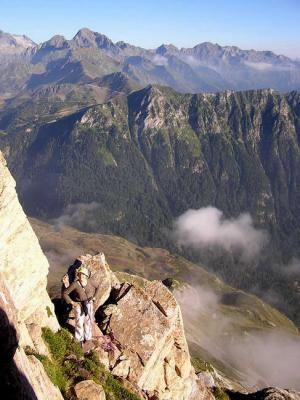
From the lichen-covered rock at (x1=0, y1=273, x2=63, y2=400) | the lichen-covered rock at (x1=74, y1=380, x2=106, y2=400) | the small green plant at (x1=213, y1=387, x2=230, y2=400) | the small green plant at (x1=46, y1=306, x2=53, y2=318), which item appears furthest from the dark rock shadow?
the small green plant at (x1=213, y1=387, x2=230, y2=400)

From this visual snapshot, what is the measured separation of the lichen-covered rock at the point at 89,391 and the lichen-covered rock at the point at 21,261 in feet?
24.5

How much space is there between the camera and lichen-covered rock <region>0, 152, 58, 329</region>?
39.1 m

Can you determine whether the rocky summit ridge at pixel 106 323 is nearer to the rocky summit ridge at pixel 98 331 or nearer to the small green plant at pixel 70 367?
the rocky summit ridge at pixel 98 331

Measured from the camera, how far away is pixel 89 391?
3428cm

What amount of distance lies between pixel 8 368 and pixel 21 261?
1757cm

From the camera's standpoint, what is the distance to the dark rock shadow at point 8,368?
2272 centimetres

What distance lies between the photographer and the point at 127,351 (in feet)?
151

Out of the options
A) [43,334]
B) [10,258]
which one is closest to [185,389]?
[43,334]

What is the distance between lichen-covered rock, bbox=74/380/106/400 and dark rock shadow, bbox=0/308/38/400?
1035cm

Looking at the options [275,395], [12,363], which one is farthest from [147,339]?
[12,363]

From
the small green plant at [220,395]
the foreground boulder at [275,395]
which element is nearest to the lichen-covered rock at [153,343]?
the small green plant at [220,395]

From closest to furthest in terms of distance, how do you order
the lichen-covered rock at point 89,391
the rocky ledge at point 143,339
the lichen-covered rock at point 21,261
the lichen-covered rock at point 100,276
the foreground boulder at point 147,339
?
the lichen-covered rock at point 89,391 → the lichen-covered rock at point 21,261 → the rocky ledge at point 143,339 → the foreground boulder at point 147,339 → the lichen-covered rock at point 100,276

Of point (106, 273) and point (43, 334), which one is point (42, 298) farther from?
point (106, 273)

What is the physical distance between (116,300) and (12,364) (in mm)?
28497
